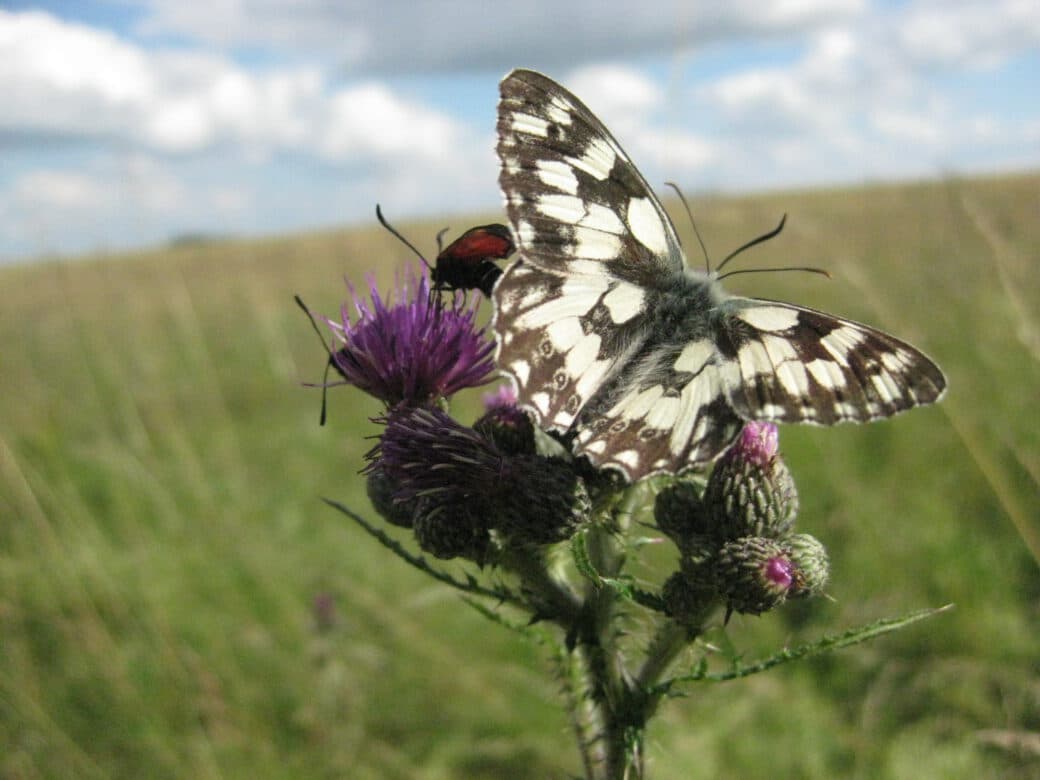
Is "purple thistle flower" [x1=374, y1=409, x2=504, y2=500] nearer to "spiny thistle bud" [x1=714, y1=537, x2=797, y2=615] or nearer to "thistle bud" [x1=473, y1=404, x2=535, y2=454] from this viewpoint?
"thistle bud" [x1=473, y1=404, x2=535, y2=454]

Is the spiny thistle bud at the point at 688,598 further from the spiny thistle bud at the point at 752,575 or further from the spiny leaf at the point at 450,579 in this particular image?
the spiny leaf at the point at 450,579

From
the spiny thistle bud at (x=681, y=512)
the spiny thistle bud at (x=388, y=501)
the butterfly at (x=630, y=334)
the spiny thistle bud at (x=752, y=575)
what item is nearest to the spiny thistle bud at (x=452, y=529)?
the spiny thistle bud at (x=388, y=501)

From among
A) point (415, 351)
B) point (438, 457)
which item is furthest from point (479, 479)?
point (415, 351)

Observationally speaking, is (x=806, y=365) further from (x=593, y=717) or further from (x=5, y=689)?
(x=5, y=689)

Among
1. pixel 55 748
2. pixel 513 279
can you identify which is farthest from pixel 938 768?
pixel 55 748

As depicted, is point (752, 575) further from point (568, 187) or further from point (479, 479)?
point (568, 187)
